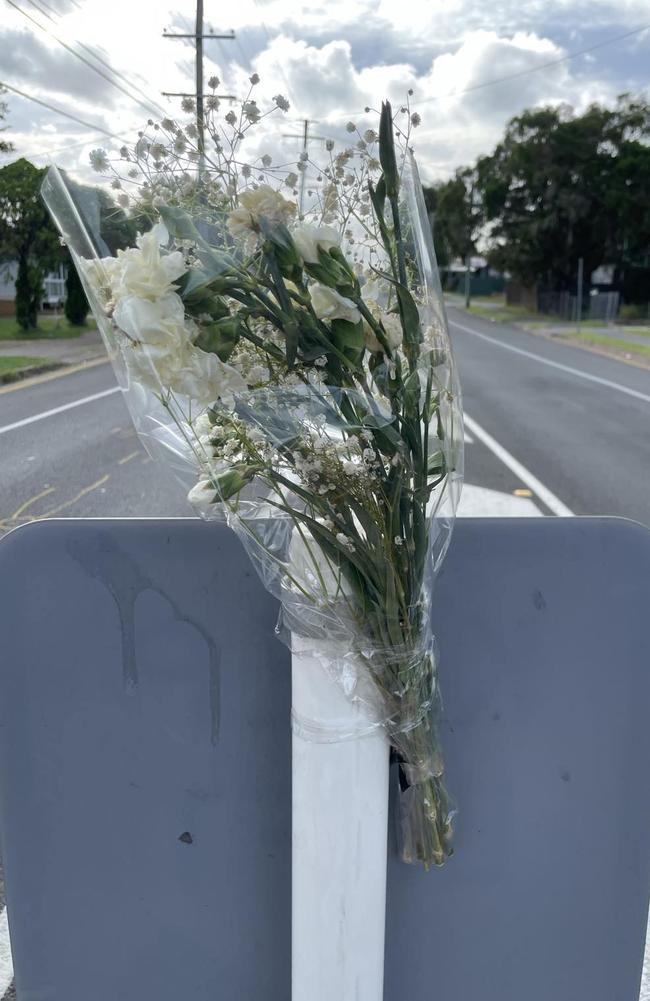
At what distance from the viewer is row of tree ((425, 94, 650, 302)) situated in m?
39.1

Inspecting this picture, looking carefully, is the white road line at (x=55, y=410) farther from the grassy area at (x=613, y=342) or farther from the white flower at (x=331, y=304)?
the grassy area at (x=613, y=342)

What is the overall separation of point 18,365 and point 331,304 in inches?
372

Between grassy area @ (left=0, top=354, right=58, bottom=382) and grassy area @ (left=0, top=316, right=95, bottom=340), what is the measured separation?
0.67 feet

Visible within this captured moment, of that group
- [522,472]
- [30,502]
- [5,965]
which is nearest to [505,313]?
[522,472]

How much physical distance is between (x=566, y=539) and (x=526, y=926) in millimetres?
782

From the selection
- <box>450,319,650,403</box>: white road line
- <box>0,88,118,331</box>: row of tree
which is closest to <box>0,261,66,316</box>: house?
<box>0,88,118,331</box>: row of tree

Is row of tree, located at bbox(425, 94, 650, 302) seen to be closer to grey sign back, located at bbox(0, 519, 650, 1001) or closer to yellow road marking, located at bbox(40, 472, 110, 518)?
yellow road marking, located at bbox(40, 472, 110, 518)

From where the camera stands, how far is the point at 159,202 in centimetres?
139

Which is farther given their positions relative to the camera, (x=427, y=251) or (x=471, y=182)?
(x=471, y=182)

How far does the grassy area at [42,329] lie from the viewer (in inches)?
376

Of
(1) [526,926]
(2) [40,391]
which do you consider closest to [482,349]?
(2) [40,391]

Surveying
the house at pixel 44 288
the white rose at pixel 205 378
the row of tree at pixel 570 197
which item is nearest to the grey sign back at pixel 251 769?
the white rose at pixel 205 378

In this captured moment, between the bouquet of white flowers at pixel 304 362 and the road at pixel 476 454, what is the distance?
1657mm

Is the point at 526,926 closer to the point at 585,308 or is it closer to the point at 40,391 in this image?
the point at 40,391
